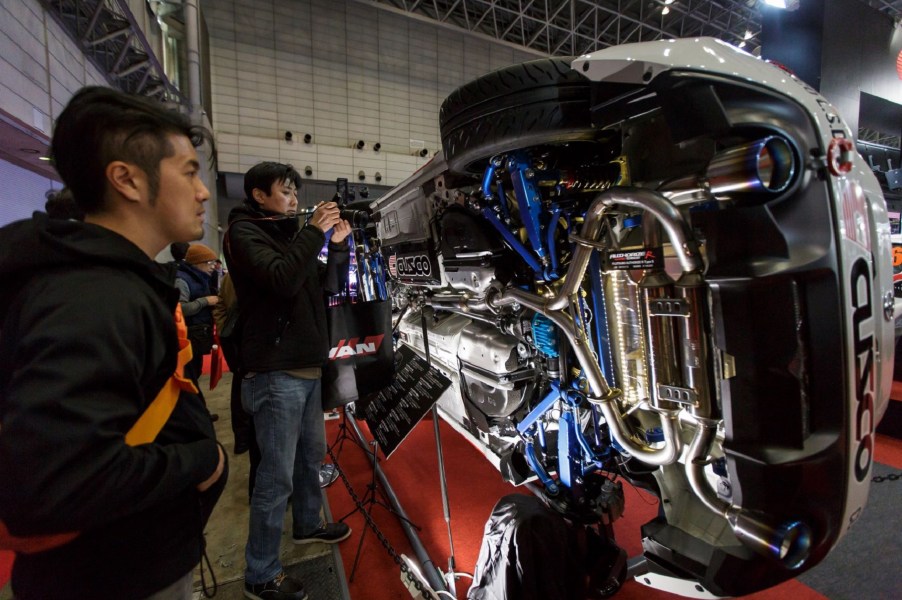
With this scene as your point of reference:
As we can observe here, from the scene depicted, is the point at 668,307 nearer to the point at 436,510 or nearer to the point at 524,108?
the point at 524,108

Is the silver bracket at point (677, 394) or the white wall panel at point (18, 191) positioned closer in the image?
the silver bracket at point (677, 394)

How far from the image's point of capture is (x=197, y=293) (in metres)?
4.00

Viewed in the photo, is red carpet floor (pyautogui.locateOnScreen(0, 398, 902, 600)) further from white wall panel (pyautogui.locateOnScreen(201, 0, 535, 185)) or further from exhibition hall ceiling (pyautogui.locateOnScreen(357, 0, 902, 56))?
exhibition hall ceiling (pyautogui.locateOnScreen(357, 0, 902, 56))

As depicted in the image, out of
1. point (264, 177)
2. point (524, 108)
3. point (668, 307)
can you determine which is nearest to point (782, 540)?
point (668, 307)

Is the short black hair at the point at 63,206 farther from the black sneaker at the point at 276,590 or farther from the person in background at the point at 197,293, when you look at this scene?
the person in background at the point at 197,293

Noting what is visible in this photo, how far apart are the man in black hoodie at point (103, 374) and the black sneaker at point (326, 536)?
4.88ft

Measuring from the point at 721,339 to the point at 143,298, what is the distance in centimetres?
128

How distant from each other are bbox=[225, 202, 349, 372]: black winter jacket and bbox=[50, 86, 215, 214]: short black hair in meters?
0.80

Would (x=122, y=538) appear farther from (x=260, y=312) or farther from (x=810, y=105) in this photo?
(x=810, y=105)

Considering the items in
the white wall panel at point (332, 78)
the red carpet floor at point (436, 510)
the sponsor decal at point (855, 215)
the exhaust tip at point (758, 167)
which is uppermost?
the white wall panel at point (332, 78)

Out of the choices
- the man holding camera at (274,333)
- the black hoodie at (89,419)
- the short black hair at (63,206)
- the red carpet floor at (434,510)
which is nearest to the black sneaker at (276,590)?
the man holding camera at (274,333)

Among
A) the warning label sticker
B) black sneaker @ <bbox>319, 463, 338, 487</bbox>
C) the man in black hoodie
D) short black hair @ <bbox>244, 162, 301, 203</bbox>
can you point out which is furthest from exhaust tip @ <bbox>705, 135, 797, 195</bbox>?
black sneaker @ <bbox>319, 463, 338, 487</bbox>

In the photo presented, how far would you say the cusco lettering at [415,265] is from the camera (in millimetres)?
2615

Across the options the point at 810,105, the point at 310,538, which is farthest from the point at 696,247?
the point at 310,538
